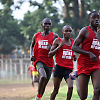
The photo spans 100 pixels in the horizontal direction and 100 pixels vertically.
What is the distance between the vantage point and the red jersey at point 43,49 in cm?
611

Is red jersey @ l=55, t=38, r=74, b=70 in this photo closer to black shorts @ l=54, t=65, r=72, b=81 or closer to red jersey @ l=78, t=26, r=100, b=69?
black shorts @ l=54, t=65, r=72, b=81

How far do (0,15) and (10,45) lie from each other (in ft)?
18.8

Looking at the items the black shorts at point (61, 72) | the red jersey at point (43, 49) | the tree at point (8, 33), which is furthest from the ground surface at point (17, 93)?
the tree at point (8, 33)

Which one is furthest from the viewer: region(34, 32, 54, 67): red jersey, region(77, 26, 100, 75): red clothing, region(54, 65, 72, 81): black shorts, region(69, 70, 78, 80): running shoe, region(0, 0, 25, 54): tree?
region(0, 0, 25, 54): tree

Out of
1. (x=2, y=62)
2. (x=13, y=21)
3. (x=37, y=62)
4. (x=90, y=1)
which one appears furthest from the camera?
(x=13, y=21)

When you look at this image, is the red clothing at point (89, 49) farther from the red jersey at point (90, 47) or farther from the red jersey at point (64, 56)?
the red jersey at point (64, 56)

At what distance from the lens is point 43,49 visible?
611cm

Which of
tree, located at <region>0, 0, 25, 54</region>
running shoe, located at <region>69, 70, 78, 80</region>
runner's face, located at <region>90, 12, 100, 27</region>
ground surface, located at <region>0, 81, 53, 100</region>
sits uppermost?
tree, located at <region>0, 0, 25, 54</region>

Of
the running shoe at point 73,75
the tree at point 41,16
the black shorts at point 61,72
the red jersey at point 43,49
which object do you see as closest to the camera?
the running shoe at point 73,75

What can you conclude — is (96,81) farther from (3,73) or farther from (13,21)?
(13,21)

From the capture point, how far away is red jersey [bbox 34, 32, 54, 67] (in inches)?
240

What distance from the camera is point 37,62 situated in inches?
241

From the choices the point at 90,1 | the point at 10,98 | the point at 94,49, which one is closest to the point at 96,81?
the point at 94,49

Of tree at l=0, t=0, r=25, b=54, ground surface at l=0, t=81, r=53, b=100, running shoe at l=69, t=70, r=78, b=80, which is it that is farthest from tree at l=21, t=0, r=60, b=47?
running shoe at l=69, t=70, r=78, b=80
